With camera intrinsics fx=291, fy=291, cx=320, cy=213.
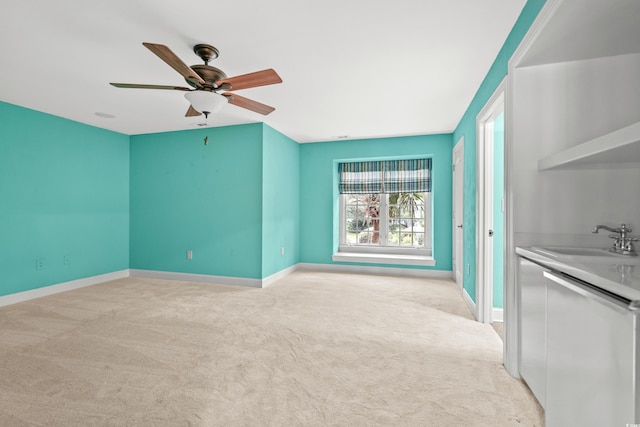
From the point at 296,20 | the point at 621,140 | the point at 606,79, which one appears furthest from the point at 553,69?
the point at 296,20

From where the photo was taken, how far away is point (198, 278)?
4594 mm

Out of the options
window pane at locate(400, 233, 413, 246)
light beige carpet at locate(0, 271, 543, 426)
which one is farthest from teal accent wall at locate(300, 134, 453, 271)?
light beige carpet at locate(0, 271, 543, 426)

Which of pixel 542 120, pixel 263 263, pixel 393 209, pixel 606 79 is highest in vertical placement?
pixel 606 79

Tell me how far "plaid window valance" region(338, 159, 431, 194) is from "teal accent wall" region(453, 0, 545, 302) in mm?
961

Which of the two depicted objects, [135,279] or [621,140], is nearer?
[621,140]

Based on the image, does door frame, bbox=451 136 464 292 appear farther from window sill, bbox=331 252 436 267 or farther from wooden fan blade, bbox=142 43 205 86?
wooden fan blade, bbox=142 43 205 86

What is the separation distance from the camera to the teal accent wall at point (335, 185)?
497 cm

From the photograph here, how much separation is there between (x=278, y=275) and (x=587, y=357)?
4.08m

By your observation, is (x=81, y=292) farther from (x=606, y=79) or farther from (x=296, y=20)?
(x=606, y=79)

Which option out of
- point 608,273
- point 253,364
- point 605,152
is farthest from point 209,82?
point 608,273

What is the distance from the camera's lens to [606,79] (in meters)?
1.72

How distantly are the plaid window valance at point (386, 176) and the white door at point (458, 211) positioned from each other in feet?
2.10

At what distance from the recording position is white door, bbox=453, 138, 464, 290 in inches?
161

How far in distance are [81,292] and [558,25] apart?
555 cm
